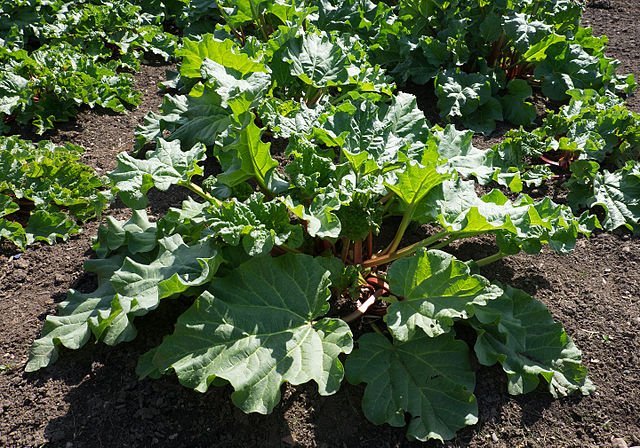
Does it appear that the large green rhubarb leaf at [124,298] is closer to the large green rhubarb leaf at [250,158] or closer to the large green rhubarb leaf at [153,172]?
the large green rhubarb leaf at [153,172]

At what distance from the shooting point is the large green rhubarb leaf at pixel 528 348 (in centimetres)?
310

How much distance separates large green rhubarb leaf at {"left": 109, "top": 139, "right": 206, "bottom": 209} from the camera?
3230 mm

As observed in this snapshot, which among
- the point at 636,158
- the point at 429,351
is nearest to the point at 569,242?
the point at 429,351

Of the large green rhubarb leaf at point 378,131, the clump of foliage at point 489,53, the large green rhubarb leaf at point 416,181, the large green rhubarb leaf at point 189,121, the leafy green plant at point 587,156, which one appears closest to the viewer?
the large green rhubarb leaf at point 416,181

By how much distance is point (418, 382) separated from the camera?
118 inches

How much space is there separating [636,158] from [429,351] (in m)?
2.50

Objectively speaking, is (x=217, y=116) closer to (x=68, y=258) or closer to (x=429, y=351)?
(x=68, y=258)

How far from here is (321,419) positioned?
299 centimetres

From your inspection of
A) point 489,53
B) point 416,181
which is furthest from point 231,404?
point 489,53

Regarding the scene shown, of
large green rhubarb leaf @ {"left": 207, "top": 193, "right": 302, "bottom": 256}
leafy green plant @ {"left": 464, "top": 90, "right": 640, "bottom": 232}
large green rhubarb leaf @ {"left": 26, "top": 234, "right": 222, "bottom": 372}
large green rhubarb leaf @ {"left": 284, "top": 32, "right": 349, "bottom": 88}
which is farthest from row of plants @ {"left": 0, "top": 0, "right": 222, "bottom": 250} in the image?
leafy green plant @ {"left": 464, "top": 90, "right": 640, "bottom": 232}

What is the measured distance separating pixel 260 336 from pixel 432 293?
2.58ft

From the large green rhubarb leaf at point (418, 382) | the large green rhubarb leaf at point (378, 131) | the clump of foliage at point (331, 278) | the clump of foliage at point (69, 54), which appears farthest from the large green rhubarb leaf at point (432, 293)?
the clump of foliage at point (69, 54)

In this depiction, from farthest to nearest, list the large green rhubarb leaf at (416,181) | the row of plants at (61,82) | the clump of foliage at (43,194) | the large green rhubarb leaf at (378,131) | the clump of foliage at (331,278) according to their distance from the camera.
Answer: the row of plants at (61,82)
the clump of foliage at (43,194)
the large green rhubarb leaf at (378,131)
the large green rhubarb leaf at (416,181)
the clump of foliage at (331,278)

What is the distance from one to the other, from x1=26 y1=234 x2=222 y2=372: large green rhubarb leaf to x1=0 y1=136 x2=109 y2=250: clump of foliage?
0.71 m
